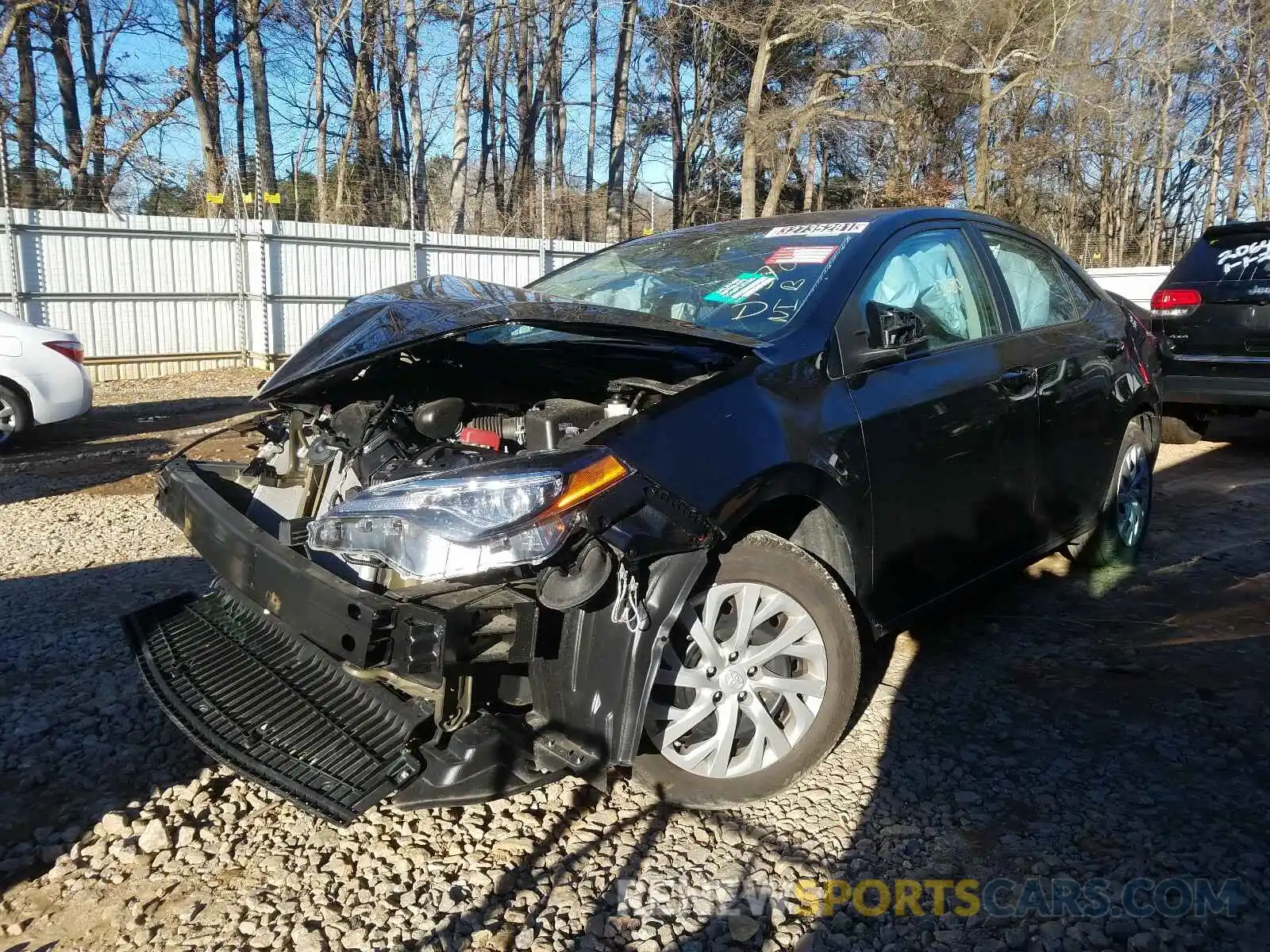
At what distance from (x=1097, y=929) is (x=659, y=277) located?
2.57 m

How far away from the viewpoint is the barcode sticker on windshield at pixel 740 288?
334 cm

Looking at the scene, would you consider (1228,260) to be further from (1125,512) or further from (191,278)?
(191,278)

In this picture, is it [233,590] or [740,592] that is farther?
[233,590]

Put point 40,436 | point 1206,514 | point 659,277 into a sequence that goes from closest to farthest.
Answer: point 659,277 < point 1206,514 < point 40,436

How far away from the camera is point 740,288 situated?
341cm

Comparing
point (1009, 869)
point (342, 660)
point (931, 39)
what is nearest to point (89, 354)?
point (342, 660)

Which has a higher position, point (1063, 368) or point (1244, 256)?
point (1244, 256)

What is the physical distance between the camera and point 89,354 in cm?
1289

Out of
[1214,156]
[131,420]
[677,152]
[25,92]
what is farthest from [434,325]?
[1214,156]

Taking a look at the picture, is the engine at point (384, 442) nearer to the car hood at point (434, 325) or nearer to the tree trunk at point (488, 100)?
the car hood at point (434, 325)

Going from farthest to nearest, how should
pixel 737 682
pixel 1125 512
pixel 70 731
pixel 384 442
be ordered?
pixel 1125 512
pixel 70 731
pixel 384 442
pixel 737 682

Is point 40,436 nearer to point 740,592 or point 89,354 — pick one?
point 89,354

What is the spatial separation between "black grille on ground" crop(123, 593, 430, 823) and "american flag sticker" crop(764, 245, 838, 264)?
1.99m

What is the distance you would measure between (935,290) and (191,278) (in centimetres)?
1269
